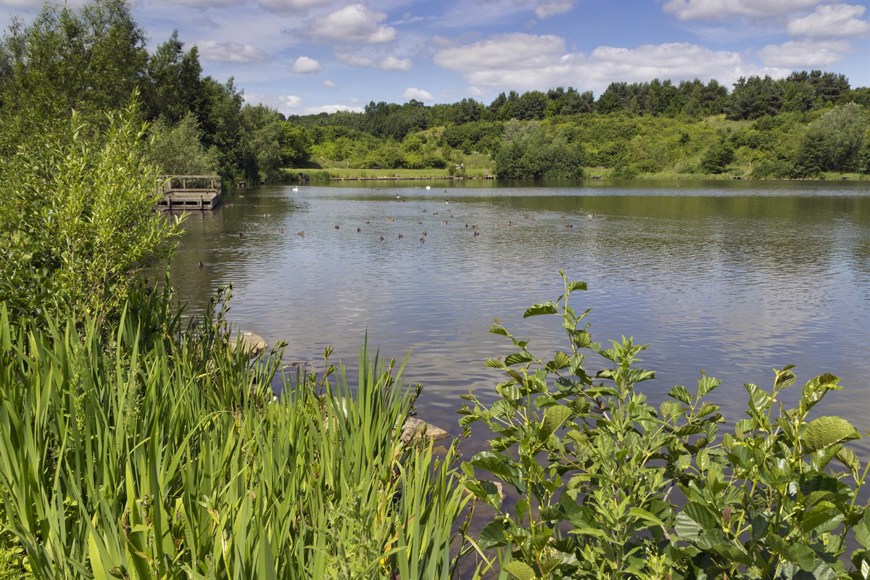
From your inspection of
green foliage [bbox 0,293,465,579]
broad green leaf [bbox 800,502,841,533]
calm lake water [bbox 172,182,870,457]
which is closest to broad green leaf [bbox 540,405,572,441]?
green foliage [bbox 0,293,465,579]

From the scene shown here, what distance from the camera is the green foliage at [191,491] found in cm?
272

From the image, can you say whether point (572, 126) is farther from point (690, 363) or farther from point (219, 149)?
point (690, 363)

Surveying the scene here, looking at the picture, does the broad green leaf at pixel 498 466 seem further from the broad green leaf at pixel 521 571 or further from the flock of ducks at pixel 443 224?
the flock of ducks at pixel 443 224

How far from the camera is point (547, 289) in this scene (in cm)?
1877

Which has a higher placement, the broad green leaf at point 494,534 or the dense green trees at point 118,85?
the dense green trees at point 118,85

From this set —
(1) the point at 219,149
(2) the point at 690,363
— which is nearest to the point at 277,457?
(2) the point at 690,363

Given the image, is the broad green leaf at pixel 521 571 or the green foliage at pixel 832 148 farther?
the green foliage at pixel 832 148

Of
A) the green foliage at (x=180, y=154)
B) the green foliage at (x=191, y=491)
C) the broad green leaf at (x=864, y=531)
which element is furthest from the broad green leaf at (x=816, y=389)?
the green foliage at (x=180, y=154)

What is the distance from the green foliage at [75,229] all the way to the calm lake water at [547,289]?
4.42 metres

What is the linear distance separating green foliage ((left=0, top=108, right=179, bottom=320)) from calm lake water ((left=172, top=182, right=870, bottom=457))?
4.42 m

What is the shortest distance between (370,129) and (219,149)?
125 metres

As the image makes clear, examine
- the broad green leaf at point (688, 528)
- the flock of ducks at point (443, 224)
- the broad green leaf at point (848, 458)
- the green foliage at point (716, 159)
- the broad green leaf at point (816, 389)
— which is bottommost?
the flock of ducks at point (443, 224)

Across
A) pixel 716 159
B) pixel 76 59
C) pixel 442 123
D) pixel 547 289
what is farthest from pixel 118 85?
pixel 442 123

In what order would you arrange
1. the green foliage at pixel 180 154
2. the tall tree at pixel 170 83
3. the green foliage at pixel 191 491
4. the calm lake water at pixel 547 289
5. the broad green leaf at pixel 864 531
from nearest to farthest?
1. the broad green leaf at pixel 864 531
2. the green foliage at pixel 191 491
3. the calm lake water at pixel 547 289
4. the green foliage at pixel 180 154
5. the tall tree at pixel 170 83
